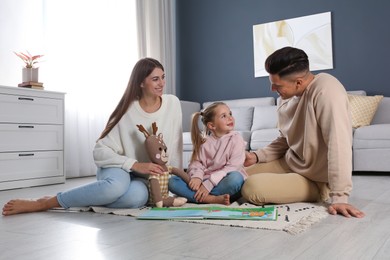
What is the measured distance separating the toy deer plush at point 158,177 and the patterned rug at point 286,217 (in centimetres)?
6

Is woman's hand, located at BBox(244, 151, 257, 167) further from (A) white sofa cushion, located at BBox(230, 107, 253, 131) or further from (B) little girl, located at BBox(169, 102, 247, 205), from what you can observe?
(A) white sofa cushion, located at BBox(230, 107, 253, 131)

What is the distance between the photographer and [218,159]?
1967mm

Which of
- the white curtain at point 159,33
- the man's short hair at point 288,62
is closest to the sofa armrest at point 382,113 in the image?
the white curtain at point 159,33

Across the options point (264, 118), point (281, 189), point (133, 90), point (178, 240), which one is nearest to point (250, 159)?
point (281, 189)

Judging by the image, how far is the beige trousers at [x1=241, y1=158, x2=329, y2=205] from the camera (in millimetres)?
1754

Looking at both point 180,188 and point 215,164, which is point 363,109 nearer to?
point 215,164

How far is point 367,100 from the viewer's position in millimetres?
3848

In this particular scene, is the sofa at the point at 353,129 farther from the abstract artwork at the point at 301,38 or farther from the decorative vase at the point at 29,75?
the decorative vase at the point at 29,75

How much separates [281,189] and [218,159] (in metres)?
0.35

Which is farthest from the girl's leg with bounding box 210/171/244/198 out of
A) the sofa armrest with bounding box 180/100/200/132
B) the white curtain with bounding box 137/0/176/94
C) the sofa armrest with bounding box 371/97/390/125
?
the white curtain with bounding box 137/0/176/94

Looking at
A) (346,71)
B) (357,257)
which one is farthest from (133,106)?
(346,71)

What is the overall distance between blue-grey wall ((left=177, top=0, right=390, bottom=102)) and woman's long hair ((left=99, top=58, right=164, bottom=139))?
3.13 m

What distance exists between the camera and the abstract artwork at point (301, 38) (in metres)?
4.50

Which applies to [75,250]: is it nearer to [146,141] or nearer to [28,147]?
[146,141]
